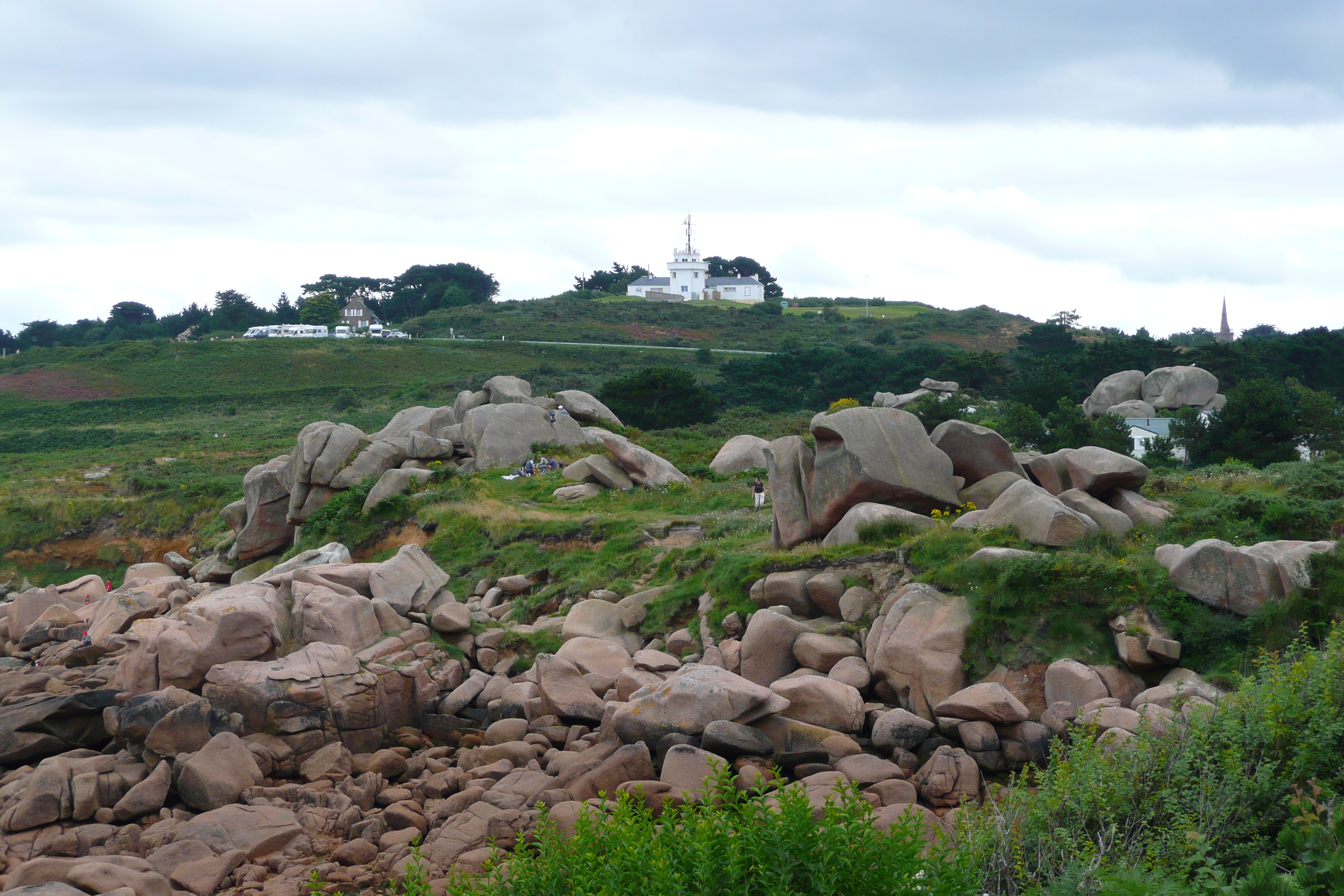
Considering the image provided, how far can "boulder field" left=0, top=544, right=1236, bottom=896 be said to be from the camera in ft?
38.1

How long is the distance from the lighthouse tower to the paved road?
1121 inches

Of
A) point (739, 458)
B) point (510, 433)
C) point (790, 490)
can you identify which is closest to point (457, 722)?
point (790, 490)

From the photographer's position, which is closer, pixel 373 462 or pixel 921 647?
pixel 921 647

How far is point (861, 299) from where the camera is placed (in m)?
127

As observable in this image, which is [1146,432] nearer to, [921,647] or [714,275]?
[921,647]

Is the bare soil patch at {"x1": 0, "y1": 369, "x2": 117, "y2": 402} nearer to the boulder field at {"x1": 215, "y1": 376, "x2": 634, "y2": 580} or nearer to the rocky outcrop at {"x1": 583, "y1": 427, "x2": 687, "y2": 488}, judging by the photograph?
the boulder field at {"x1": 215, "y1": 376, "x2": 634, "y2": 580}

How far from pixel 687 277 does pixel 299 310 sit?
4443 centimetres

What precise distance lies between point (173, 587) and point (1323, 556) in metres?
24.2

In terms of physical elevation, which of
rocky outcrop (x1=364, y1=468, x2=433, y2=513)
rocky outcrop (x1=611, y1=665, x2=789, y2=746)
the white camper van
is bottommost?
rocky outcrop (x1=611, y1=665, x2=789, y2=746)

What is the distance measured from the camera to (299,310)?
120625 millimetres

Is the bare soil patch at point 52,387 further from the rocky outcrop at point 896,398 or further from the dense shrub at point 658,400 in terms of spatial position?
the rocky outcrop at point 896,398

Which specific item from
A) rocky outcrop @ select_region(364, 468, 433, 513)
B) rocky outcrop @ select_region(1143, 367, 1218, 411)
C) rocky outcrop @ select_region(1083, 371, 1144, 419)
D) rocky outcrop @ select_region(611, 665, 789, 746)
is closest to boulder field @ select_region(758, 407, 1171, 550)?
rocky outcrop @ select_region(611, 665, 789, 746)

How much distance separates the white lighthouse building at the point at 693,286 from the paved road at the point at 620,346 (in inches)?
1100

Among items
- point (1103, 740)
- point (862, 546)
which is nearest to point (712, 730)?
point (1103, 740)
